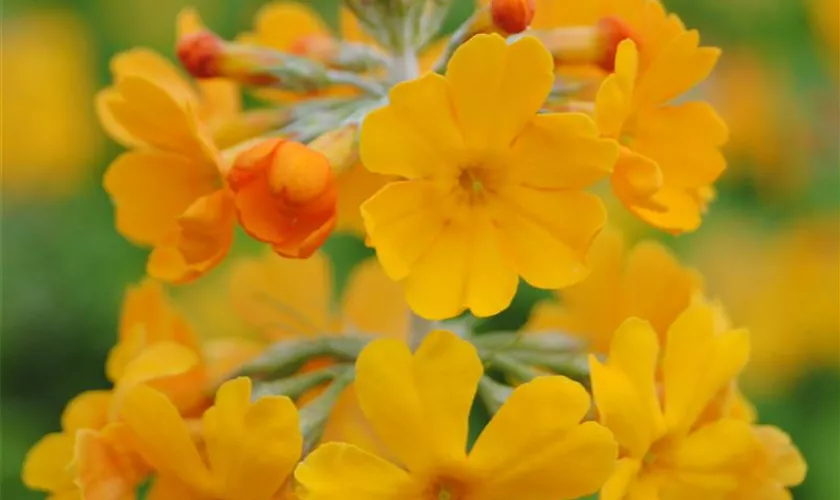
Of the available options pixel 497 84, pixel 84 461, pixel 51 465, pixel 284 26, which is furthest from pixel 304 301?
pixel 497 84

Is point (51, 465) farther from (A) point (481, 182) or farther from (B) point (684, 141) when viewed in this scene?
(B) point (684, 141)

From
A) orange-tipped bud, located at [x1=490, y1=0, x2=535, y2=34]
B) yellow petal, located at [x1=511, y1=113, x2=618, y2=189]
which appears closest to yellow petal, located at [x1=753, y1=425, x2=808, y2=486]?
yellow petal, located at [x1=511, y1=113, x2=618, y2=189]

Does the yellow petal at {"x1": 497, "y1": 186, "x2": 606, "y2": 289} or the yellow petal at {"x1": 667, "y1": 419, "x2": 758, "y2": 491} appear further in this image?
the yellow petal at {"x1": 667, "y1": 419, "x2": 758, "y2": 491}

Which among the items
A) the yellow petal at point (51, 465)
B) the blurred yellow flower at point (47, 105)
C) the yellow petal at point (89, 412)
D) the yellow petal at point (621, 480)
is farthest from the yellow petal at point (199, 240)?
the blurred yellow flower at point (47, 105)

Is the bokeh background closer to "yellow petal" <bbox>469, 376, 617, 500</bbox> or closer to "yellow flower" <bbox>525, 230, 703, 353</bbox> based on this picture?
"yellow flower" <bbox>525, 230, 703, 353</bbox>

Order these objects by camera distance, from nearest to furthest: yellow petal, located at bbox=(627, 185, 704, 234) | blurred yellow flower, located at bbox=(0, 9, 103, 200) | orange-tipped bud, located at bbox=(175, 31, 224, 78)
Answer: yellow petal, located at bbox=(627, 185, 704, 234)
orange-tipped bud, located at bbox=(175, 31, 224, 78)
blurred yellow flower, located at bbox=(0, 9, 103, 200)

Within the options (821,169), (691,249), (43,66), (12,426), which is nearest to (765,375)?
(691,249)

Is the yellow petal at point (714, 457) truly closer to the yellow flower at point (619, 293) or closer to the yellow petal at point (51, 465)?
the yellow flower at point (619, 293)
